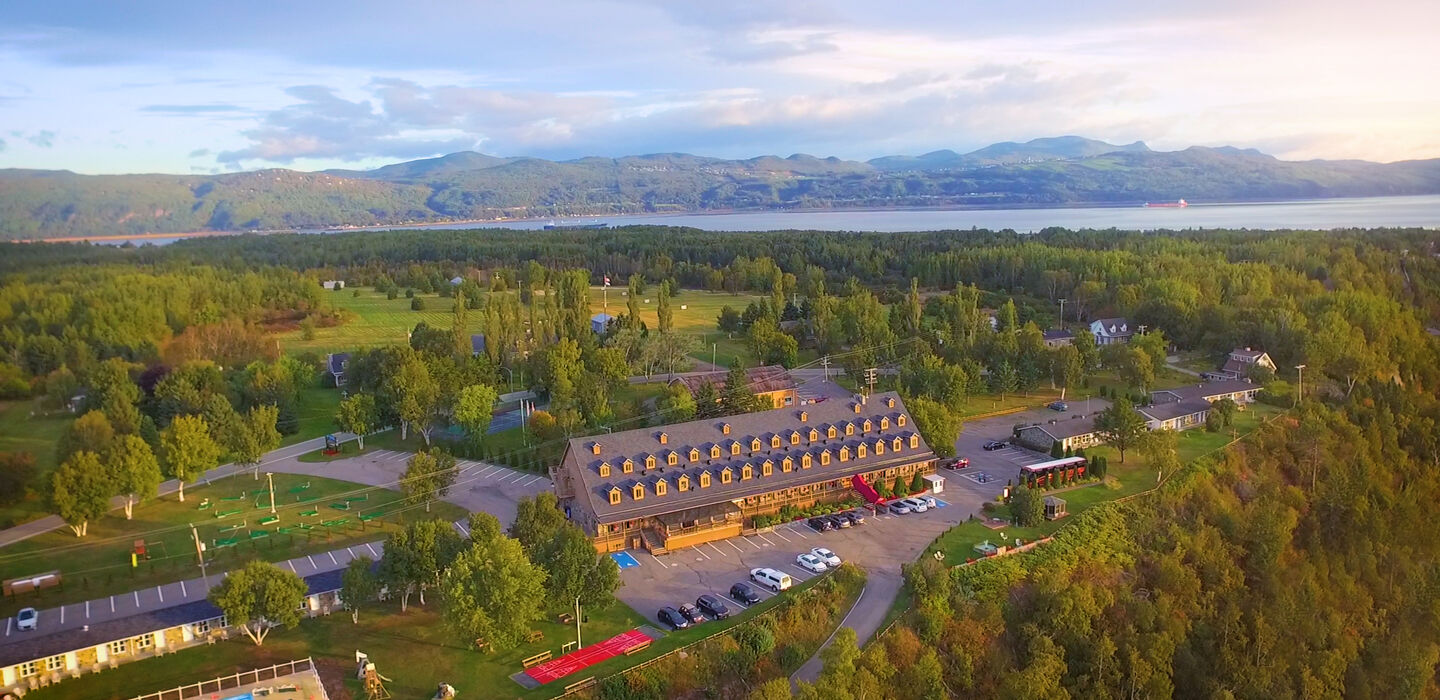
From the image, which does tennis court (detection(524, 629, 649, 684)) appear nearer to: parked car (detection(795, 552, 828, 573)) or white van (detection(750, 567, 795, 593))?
white van (detection(750, 567, 795, 593))

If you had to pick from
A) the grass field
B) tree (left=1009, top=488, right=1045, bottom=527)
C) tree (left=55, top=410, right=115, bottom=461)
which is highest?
tree (left=55, top=410, right=115, bottom=461)

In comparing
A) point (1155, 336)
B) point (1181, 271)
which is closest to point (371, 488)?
point (1155, 336)

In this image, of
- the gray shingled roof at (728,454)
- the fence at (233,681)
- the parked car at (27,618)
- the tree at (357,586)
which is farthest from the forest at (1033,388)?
the fence at (233,681)

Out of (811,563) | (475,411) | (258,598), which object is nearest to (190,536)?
(258,598)

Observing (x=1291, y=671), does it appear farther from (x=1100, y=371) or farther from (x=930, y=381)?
(x=1100, y=371)

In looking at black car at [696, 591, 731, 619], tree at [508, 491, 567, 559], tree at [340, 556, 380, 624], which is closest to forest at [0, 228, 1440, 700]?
black car at [696, 591, 731, 619]

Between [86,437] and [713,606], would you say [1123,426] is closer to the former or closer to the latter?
[713,606]
